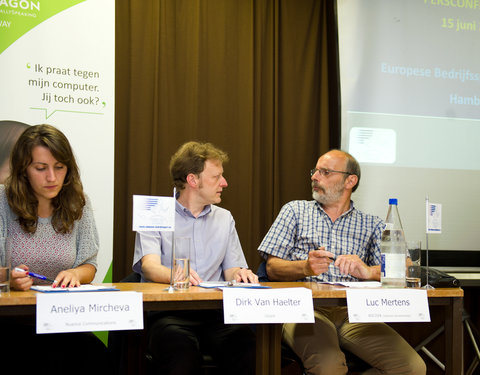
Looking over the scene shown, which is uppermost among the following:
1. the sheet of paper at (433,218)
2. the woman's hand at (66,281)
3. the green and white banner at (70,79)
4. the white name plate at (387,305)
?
the green and white banner at (70,79)

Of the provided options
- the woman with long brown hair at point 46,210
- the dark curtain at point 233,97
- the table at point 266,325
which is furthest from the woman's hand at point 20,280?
the dark curtain at point 233,97

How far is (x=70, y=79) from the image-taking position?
289 centimetres

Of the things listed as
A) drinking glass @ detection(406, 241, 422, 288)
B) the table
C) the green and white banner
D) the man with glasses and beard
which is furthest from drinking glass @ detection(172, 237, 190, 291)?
the green and white banner

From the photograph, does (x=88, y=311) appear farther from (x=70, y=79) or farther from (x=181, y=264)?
(x=70, y=79)

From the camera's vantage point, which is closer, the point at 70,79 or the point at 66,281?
the point at 66,281

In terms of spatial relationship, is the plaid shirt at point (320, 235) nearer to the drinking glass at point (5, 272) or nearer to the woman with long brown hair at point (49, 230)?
the woman with long brown hair at point (49, 230)

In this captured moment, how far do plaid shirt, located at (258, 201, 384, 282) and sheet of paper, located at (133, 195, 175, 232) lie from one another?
2.88ft

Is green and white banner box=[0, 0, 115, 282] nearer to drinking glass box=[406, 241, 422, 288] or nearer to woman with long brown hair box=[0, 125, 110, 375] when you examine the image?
woman with long brown hair box=[0, 125, 110, 375]

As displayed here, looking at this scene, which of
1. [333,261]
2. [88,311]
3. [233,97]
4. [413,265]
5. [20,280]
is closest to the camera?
[88,311]

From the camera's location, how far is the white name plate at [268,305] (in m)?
1.75

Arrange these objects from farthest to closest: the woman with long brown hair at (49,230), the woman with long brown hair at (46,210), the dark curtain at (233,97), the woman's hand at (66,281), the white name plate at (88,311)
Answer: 1. the dark curtain at (233,97)
2. the woman with long brown hair at (46,210)
3. the woman with long brown hair at (49,230)
4. the woman's hand at (66,281)
5. the white name plate at (88,311)

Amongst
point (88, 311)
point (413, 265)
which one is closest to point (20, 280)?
point (88, 311)

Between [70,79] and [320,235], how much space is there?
56.9 inches

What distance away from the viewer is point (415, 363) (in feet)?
7.41
